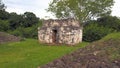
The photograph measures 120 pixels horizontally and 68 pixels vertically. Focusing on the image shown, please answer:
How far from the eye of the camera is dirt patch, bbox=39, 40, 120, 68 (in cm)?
1208

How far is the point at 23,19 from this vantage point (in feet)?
193

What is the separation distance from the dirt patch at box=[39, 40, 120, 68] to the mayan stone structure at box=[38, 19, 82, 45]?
1712 centimetres

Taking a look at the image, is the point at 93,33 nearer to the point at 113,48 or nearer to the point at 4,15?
the point at 4,15

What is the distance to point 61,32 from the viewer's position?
31906 mm

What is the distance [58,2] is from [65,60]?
Result: 4488 cm

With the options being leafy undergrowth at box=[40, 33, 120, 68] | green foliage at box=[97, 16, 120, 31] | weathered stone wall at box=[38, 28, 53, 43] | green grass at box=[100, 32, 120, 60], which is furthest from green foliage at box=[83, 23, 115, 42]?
leafy undergrowth at box=[40, 33, 120, 68]

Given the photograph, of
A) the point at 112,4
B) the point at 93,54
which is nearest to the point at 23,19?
the point at 112,4

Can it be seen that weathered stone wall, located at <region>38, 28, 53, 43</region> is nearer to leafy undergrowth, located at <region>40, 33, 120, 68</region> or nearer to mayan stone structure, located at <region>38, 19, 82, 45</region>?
mayan stone structure, located at <region>38, 19, 82, 45</region>

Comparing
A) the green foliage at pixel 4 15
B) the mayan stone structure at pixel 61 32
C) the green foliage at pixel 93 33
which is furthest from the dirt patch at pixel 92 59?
the green foliage at pixel 4 15

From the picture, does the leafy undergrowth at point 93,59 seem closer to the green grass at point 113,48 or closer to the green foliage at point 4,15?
the green grass at point 113,48

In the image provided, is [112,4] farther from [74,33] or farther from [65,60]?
[65,60]

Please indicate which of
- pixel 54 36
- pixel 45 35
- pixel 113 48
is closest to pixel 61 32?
pixel 54 36

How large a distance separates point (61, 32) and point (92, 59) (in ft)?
63.8

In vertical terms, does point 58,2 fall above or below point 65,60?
above
